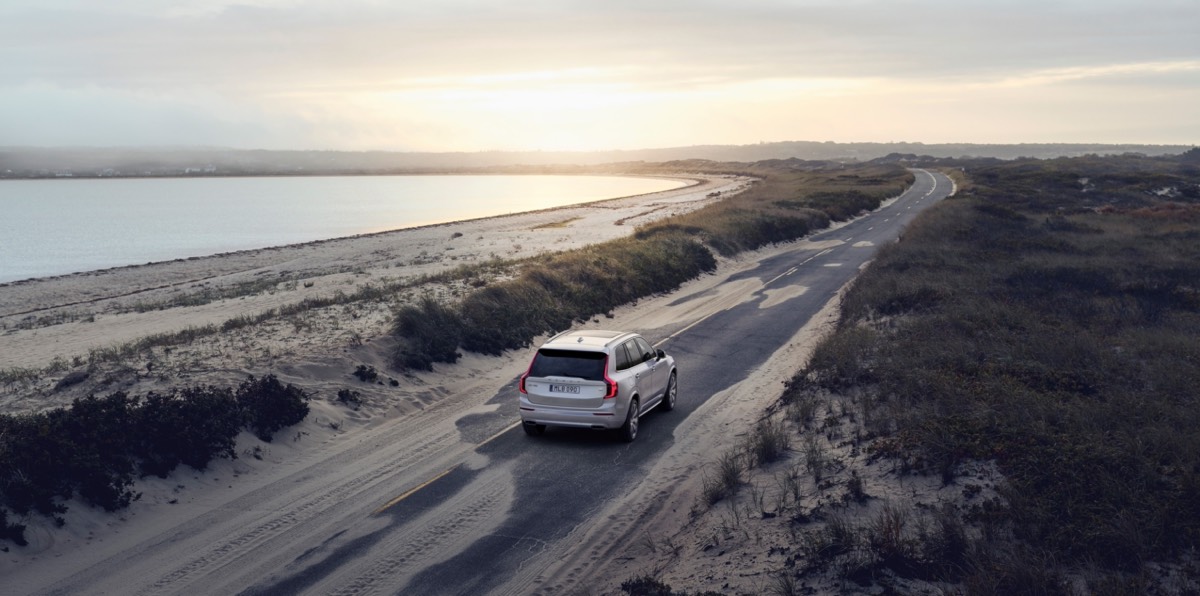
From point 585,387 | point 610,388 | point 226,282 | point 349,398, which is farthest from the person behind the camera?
point 226,282

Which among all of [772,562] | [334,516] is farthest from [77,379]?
[772,562]

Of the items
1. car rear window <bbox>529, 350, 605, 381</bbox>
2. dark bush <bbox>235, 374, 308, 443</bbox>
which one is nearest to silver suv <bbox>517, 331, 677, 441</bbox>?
car rear window <bbox>529, 350, 605, 381</bbox>

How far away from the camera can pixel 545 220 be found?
87625mm

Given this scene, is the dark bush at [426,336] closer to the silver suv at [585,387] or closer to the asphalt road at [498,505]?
the asphalt road at [498,505]

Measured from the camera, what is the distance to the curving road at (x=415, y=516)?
9625mm

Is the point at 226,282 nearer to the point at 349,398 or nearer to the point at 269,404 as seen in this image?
the point at 349,398

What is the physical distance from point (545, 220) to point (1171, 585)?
81.3 m

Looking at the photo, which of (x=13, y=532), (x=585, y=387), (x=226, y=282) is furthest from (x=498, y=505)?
(x=226, y=282)

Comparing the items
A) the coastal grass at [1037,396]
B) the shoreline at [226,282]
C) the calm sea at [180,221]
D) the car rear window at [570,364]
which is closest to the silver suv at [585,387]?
the car rear window at [570,364]

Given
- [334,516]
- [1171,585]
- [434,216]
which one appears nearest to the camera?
[1171,585]

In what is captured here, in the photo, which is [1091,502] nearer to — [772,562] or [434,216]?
[772,562]

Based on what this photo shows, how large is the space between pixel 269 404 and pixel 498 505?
5751 millimetres

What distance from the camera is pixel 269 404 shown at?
1512 cm

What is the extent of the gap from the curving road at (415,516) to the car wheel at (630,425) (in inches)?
6.9
